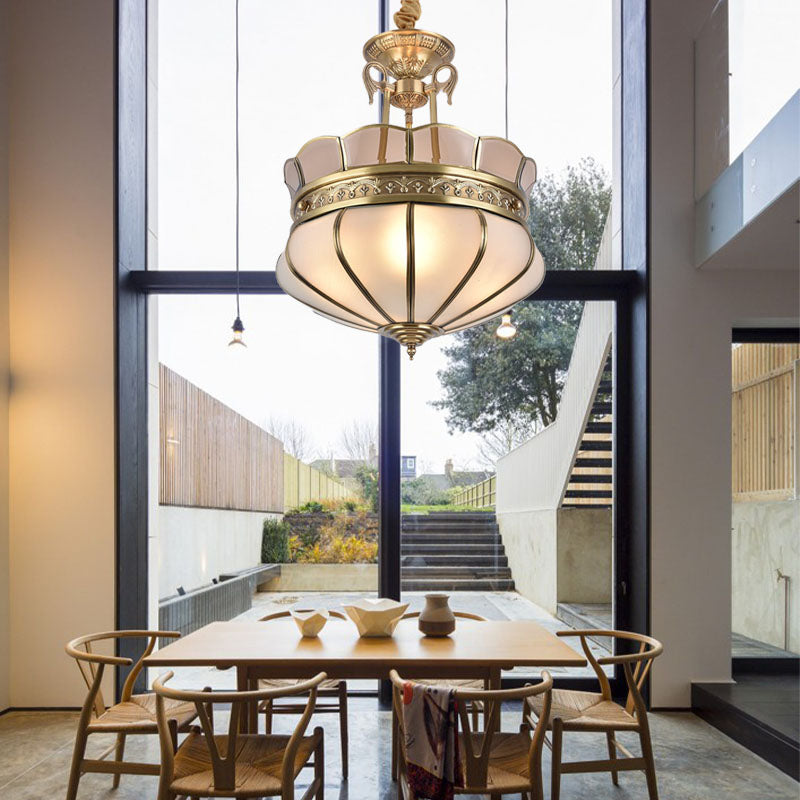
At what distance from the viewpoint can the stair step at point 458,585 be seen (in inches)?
226

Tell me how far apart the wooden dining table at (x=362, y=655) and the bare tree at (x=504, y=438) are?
2008mm

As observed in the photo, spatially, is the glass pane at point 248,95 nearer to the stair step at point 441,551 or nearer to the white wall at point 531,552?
the stair step at point 441,551

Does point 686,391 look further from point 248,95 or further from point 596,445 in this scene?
point 248,95

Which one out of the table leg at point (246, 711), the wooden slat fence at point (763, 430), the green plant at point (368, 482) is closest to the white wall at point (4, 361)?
the green plant at point (368, 482)

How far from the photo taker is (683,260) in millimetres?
5430

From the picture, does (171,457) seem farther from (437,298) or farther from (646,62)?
(646,62)

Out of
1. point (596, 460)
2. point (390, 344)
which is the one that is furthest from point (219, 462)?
point (596, 460)

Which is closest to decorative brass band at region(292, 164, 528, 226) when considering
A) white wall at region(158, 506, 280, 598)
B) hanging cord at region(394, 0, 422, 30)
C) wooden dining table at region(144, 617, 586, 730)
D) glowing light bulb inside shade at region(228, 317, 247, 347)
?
hanging cord at region(394, 0, 422, 30)

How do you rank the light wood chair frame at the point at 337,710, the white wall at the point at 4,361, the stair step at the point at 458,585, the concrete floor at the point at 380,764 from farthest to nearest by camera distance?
the stair step at the point at 458,585, the white wall at the point at 4,361, the light wood chair frame at the point at 337,710, the concrete floor at the point at 380,764

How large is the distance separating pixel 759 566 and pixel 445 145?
12.8 feet

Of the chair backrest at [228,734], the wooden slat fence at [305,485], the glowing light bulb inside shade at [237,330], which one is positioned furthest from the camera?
the wooden slat fence at [305,485]

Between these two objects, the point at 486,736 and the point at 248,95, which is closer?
the point at 486,736

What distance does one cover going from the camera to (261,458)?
5.89 metres

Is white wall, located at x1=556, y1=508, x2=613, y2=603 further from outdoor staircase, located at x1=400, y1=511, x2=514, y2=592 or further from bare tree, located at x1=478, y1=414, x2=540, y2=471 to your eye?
bare tree, located at x1=478, y1=414, x2=540, y2=471
